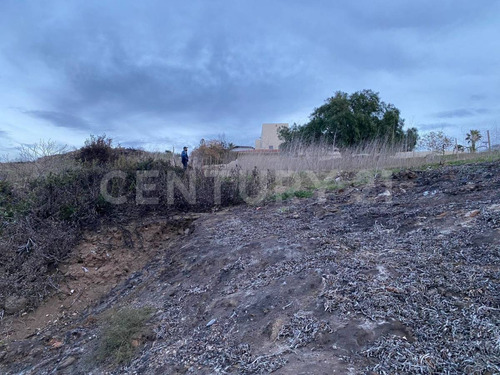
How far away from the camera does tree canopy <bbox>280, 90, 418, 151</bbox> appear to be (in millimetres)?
16359

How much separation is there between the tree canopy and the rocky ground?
40.4ft

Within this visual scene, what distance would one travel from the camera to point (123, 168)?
6625mm

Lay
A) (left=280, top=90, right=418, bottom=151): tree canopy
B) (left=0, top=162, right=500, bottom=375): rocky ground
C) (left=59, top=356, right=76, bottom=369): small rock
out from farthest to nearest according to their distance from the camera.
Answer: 1. (left=280, top=90, right=418, bottom=151): tree canopy
2. (left=59, top=356, right=76, bottom=369): small rock
3. (left=0, top=162, right=500, bottom=375): rocky ground

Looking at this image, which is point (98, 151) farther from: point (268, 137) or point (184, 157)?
point (268, 137)

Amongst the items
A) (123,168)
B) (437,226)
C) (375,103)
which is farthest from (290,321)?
(375,103)

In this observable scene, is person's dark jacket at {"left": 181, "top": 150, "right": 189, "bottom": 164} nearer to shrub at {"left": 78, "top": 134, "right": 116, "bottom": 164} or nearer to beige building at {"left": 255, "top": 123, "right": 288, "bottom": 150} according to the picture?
shrub at {"left": 78, "top": 134, "right": 116, "bottom": 164}

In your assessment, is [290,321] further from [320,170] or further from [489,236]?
[320,170]

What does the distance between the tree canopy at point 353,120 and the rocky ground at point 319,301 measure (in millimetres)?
12311

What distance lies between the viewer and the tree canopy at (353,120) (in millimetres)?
16359

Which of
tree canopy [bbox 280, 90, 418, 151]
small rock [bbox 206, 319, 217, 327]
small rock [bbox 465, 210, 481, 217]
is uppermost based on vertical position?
tree canopy [bbox 280, 90, 418, 151]

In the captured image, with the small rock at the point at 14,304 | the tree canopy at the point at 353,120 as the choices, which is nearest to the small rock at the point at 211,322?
the small rock at the point at 14,304

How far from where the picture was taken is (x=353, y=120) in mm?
16312

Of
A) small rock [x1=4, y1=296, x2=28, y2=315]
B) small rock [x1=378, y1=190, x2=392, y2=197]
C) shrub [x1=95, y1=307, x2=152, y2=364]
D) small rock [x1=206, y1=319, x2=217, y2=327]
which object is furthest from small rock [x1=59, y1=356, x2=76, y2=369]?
small rock [x1=378, y1=190, x2=392, y2=197]

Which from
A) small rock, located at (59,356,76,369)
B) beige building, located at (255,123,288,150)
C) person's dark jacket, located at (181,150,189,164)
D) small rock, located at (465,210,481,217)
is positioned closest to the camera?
small rock, located at (59,356,76,369)
